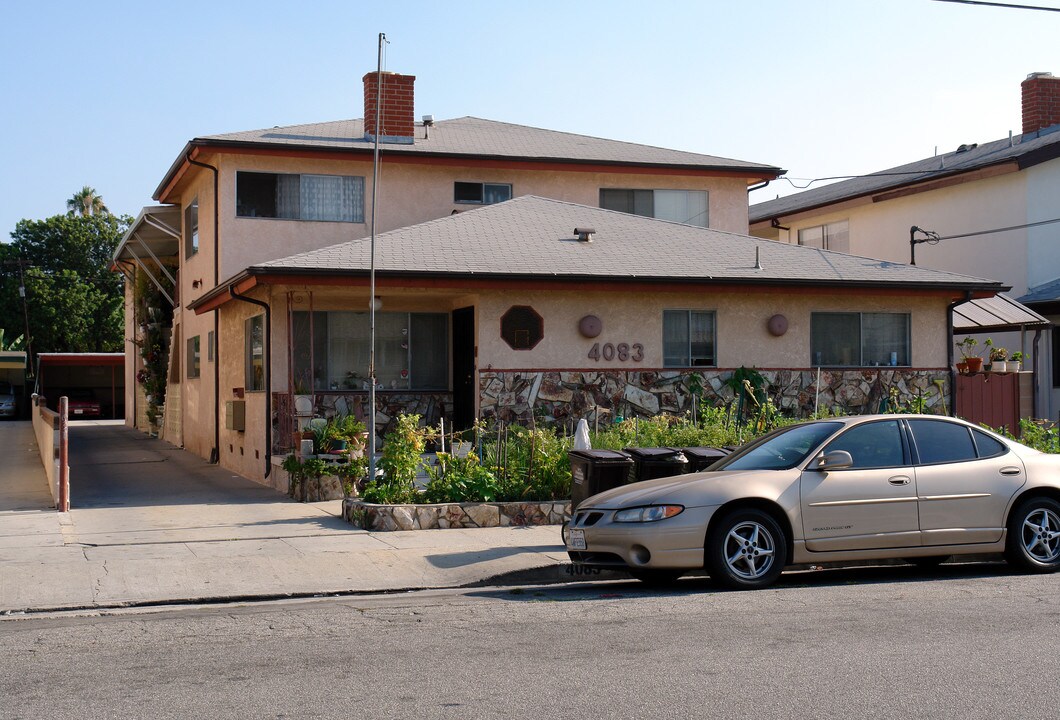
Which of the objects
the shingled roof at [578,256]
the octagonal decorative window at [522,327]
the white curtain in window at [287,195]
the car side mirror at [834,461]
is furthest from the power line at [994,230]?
the car side mirror at [834,461]

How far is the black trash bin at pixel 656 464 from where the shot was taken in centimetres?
1258

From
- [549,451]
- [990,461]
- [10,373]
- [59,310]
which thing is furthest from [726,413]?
[59,310]

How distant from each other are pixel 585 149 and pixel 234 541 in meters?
14.8

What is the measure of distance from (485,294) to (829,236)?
61.1 ft

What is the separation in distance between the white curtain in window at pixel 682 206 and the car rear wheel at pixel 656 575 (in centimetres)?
1557

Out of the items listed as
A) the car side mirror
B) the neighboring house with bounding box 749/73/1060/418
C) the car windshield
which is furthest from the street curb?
the neighboring house with bounding box 749/73/1060/418

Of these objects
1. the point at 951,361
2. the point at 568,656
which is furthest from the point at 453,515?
the point at 951,361

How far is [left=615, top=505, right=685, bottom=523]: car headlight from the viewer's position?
9.74 meters

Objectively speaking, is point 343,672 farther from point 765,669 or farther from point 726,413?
point 726,413

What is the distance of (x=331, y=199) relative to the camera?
886 inches

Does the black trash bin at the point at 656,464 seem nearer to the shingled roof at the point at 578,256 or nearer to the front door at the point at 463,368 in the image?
the shingled roof at the point at 578,256

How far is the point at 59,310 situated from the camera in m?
60.1

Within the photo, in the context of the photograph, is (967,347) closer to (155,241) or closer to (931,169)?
(931,169)

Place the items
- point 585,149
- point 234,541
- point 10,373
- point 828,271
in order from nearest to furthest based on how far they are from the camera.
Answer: point 234,541
point 828,271
point 585,149
point 10,373
